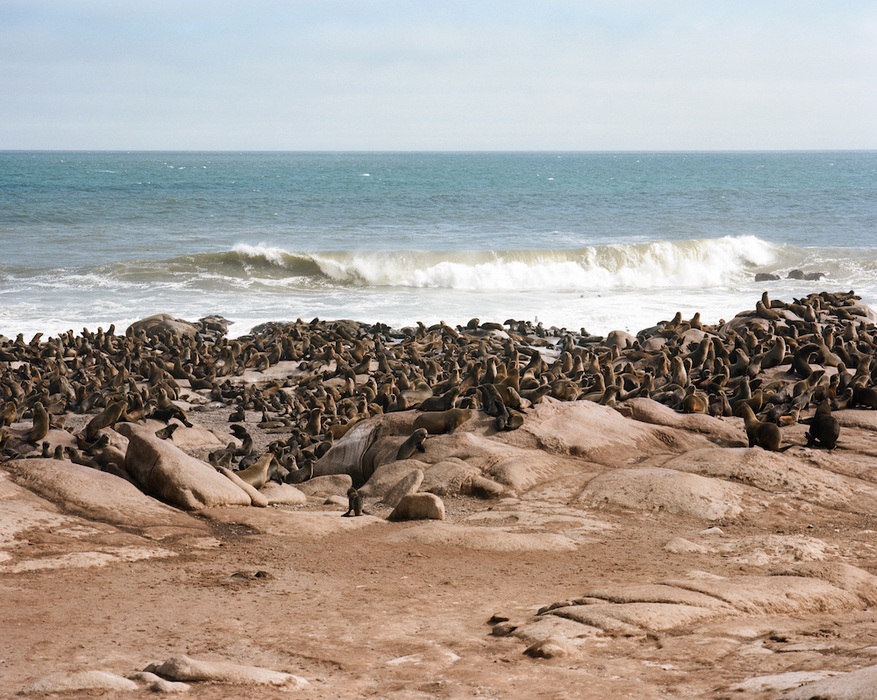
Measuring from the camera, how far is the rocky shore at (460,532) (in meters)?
4.42

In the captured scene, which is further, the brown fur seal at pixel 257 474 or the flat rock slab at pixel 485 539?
the brown fur seal at pixel 257 474

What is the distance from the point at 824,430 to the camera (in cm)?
989

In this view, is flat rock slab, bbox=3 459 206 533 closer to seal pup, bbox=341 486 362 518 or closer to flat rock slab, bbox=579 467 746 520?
seal pup, bbox=341 486 362 518

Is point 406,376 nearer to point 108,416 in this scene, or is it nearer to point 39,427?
point 108,416

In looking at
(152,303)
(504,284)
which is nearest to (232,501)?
(152,303)

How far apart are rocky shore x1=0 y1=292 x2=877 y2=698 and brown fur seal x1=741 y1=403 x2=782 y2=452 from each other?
26mm

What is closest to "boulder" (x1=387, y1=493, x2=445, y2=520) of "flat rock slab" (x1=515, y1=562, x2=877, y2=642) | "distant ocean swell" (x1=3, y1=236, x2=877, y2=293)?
"flat rock slab" (x1=515, y1=562, x2=877, y2=642)

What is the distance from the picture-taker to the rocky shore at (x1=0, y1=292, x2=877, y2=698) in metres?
4.42

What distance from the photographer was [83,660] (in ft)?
14.6

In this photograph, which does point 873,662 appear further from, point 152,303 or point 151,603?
point 152,303

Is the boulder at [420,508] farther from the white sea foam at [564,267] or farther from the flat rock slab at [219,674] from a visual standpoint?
the white sea foam at [564,267]

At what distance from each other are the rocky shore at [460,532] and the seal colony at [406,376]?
0.25 ft

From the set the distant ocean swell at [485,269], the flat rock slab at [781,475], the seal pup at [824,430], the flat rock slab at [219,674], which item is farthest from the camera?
the distant ocean swell at [485,269]

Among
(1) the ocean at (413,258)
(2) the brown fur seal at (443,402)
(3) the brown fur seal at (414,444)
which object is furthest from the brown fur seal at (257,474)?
(1) the ocean at (413,258)
